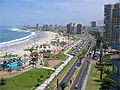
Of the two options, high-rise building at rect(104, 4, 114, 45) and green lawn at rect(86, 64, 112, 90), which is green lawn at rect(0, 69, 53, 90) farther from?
high-rise building at rect(104, 4, 114, 45)

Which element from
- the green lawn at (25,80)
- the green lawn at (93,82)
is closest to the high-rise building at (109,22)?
the green lawn at (93,82)

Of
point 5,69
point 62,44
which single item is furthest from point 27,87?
point 62,44

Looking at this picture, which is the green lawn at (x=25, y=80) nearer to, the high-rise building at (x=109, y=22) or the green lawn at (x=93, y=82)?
the green lawn at (x=93, y=82)

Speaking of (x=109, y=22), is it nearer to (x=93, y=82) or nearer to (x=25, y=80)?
(x=93, y=82)

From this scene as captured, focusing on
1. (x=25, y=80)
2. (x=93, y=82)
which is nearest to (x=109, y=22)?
(x=93, y=82)

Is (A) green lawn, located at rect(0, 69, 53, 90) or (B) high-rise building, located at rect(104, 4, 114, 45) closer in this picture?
(A) green lawn, located at rect(0, 69, 53, 90)

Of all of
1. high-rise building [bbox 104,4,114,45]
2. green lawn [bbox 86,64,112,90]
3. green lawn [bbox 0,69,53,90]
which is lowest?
green lawn [bbox 86,64,112,90]

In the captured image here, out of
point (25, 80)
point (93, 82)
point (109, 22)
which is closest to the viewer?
point (93, 82)

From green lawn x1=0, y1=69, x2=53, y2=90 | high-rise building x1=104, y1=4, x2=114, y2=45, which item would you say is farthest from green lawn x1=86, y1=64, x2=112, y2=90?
high-rise building x1=104, y1=4, x2=114, y2=45

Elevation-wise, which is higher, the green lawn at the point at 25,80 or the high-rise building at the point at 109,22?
the high-rise building at the point at 109,22
